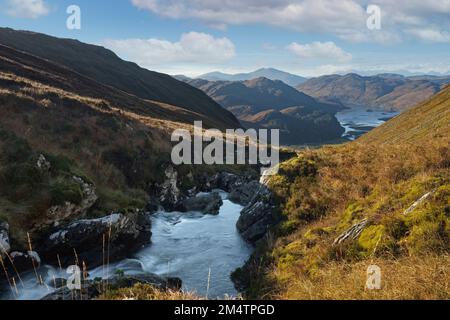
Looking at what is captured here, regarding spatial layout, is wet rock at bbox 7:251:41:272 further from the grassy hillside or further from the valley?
the grassy hillside

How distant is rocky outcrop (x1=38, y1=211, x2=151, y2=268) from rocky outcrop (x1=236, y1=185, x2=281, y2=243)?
5516mm

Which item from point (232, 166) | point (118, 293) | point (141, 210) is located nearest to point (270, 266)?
point (118, 293)

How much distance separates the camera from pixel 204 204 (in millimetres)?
27000

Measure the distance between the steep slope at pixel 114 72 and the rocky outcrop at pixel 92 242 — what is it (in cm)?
9542

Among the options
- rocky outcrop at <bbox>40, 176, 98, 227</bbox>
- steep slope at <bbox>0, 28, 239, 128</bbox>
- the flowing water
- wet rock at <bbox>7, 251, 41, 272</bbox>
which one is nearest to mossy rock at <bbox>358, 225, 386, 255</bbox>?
the flowing water

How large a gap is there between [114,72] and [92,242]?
123 metres

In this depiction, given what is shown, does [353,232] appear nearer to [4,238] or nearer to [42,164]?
[4,238]

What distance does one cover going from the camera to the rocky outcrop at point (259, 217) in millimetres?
18828

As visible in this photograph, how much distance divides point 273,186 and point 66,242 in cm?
1034

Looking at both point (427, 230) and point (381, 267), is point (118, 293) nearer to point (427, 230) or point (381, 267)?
point (381, 267)

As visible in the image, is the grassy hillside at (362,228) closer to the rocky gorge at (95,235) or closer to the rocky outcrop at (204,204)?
the rocky gorge at (95,235)

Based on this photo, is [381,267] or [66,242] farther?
[66,242]

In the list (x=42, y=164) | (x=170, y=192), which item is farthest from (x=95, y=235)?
(x=170, y=192)
